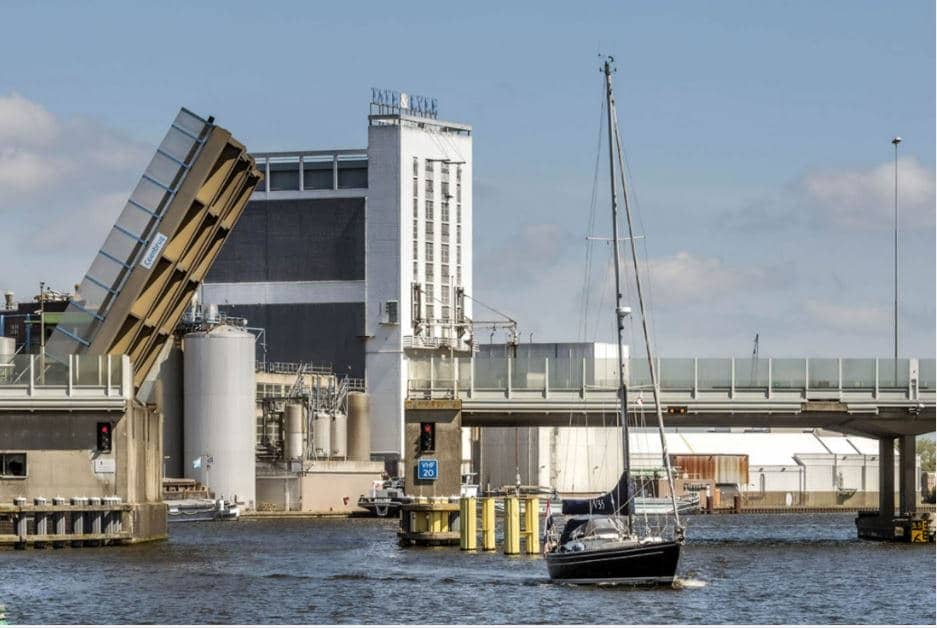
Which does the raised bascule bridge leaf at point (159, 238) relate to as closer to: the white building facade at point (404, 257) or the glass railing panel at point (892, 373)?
the glass railing panel at point (892, 373)

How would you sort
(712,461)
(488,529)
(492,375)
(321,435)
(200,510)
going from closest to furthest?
(488,529) → (492,375) → (200,510) → (321,435) → (712,461)

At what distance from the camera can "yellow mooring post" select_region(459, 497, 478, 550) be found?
62000 millimetres

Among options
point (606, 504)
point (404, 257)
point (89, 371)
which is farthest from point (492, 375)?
point (404, 257)

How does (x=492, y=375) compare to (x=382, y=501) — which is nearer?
(x=492, y=375)

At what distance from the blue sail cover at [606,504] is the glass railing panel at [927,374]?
17.7m

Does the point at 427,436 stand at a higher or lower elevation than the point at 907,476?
higher

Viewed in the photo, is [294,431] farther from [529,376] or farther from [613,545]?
[613,545]

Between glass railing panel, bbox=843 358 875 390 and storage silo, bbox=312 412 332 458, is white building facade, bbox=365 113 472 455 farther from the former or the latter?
glass railing panel, bbox=843 358 875 390

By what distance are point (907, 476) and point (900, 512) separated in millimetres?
1463

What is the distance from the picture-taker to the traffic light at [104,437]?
6169cm

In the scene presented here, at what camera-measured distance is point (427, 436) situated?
6600 centimetres

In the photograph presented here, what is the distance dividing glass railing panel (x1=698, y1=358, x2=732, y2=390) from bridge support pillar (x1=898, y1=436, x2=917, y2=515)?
9698 millimetres

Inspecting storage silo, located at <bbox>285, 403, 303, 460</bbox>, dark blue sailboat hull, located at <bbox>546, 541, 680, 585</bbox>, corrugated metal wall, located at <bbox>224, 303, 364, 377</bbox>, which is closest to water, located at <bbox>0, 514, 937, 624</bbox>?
dark blue sailboat hull, located at <bbox>546, 541, 680, 585</bbox>

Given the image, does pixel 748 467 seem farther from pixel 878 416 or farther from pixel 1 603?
pixel 1 603
